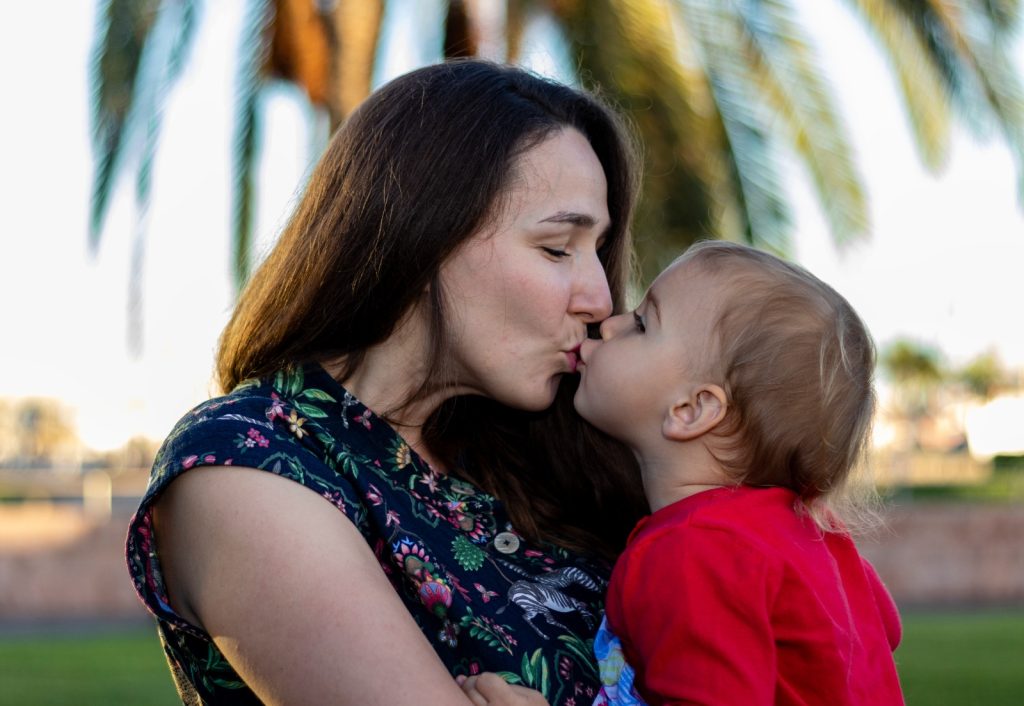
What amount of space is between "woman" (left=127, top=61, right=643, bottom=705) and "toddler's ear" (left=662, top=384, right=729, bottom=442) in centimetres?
27

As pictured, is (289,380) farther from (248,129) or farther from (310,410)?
(248,129)

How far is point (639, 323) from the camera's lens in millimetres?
2814

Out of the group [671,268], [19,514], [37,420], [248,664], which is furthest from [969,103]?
A: [37,420]

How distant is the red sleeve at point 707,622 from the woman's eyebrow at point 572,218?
2.25 feet

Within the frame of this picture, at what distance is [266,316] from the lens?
8.92ft

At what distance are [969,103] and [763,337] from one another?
605 centimetres

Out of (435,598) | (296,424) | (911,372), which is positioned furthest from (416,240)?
(911,372)

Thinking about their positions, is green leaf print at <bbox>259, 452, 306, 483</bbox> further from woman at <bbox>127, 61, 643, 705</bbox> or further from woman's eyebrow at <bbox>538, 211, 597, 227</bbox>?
woman's eyebrow at <bbox>538, 211, 597, 227</bbox>

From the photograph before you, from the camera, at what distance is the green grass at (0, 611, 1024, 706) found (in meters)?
9.55

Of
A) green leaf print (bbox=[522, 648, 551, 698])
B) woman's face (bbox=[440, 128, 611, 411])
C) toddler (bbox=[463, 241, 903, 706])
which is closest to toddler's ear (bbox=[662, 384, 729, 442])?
toddler (bbox=[463, 241, 903, 706])

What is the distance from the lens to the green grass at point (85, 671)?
9562 mm

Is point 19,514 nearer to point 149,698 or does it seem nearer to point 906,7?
point 149,698

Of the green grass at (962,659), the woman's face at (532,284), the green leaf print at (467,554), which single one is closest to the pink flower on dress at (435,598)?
the green leaf print at (467,554)

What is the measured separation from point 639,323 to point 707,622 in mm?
734
